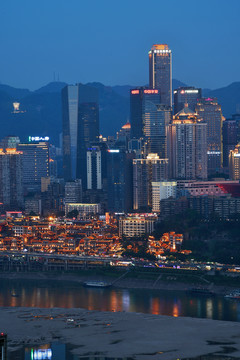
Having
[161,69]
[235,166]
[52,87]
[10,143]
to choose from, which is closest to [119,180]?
[235,166]

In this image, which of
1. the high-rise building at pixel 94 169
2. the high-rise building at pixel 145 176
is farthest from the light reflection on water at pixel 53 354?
the high-rise building at pixel 94 169

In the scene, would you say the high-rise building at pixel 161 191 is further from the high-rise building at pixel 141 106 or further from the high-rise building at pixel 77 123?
the high-rise building at pixel 77 123

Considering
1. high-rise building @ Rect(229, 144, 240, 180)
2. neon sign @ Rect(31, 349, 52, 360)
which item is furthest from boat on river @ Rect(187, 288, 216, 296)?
high-rise building @ Rect(229, 144, 240, 180)

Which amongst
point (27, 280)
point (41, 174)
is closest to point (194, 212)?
point (27, 280)

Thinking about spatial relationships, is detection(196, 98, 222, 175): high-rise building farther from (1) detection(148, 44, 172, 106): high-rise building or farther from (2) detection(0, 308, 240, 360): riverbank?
(2) detection(0, 308, 240, 360): riverbank

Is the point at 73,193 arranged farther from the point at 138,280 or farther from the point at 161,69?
the point at 138,280
